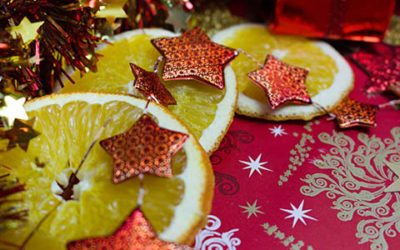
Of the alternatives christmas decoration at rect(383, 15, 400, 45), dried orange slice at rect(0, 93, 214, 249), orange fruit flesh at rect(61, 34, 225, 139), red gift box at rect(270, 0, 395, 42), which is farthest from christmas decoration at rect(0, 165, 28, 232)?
christmas decoration at rect(383, 15, 400, 45)

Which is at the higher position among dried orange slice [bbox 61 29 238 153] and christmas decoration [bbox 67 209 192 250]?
dried orange slice [bbox 61 29 238 153]

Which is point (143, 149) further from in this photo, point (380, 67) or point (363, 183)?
point (380, 67)

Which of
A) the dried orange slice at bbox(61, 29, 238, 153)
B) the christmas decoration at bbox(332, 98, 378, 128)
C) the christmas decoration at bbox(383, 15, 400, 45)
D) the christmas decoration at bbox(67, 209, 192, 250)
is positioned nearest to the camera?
the christmas decoration at bbox(67, 209, 192, 250)

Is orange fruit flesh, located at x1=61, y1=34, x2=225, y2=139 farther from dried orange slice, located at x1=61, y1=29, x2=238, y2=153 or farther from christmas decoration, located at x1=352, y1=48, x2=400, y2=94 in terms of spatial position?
christmas decoration, located at x1=352, y1=48, x2=400, y2=94

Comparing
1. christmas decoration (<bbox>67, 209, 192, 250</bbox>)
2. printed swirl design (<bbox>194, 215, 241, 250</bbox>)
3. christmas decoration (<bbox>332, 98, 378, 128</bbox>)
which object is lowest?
printed swirl design (<bbox>194, 215, 241, 250</bbox>)

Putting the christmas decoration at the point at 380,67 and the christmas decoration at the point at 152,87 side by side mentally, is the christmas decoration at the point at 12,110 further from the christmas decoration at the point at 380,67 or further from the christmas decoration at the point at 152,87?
the christmas decoration at the point at 380,67

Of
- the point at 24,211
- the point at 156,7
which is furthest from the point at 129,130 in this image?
the point at 156,7

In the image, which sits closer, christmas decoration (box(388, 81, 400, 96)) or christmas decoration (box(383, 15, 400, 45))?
christmas decoration (box(388, 81, 400, 96))

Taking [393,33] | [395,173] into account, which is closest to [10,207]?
[395,173]
